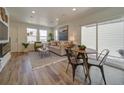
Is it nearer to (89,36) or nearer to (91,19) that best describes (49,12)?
(91,19)

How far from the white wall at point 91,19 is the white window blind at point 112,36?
453 millimetres

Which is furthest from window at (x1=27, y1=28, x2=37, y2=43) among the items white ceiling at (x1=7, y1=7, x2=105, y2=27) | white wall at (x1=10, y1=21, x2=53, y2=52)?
white ceiling at (x1=7, y1=7, x2=105, y2=27)

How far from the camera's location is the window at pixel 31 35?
10310 mm

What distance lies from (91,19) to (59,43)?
9.90 ft

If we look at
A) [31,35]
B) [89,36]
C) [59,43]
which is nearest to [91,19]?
[89,36]

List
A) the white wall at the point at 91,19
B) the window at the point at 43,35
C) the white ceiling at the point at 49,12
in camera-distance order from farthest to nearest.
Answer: the window at the point at 43,35 < the white ceiling at the point at 49,12 < the white wall at the point at 91,19

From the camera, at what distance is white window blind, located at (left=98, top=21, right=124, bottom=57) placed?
4798 millimetres

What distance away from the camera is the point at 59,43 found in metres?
8.37

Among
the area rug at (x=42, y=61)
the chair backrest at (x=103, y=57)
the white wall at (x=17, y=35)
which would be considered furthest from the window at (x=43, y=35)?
the chair backrest at (x=103, y=57)

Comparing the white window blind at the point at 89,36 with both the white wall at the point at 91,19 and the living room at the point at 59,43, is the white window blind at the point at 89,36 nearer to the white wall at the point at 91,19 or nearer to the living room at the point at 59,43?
the living room at the point at 59,43
